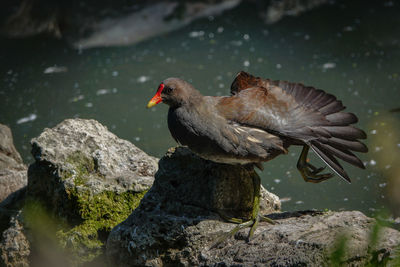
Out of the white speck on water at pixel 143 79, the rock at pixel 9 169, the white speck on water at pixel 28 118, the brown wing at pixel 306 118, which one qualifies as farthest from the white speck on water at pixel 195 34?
the brown wing at pixel 306 118

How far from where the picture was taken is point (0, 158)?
16.2 ft

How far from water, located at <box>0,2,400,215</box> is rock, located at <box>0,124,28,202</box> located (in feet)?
2.81

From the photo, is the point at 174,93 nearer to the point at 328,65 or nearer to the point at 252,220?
the point at 252,220

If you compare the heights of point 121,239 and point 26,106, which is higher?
point 121,239

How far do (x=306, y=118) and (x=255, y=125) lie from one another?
15.0 inches

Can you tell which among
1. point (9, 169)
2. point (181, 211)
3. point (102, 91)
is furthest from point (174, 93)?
point (102, 91)

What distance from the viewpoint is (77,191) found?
3580mm

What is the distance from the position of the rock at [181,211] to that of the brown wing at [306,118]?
1.24 ft

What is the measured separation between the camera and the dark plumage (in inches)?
118

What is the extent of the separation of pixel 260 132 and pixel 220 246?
792 millimetres

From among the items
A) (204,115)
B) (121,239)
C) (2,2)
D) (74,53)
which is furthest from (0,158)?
(2,2)

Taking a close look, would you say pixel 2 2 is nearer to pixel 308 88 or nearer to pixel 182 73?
pixel 182 73

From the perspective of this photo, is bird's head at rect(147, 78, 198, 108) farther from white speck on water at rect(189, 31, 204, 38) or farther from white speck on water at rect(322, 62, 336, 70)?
white speck on water at rect(189, 31, 204, 38)

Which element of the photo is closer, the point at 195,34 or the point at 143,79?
the point at 143,79
